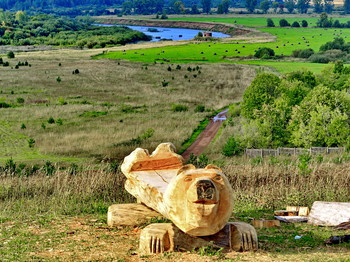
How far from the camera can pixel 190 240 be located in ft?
31.2

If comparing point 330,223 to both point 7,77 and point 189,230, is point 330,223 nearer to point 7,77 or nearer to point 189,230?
point 189,230

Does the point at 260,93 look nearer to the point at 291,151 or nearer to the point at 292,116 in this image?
the point at 292,116

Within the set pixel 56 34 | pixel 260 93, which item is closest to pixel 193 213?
pixel 260 93

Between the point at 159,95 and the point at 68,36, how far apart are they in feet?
340

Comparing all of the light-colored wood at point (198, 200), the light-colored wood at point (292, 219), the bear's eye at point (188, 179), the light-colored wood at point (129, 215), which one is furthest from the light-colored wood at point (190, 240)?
the light-colored wood at point (292, 219)

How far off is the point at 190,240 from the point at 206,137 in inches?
1088

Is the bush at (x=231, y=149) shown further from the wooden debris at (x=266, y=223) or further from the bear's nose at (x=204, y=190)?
the bear's nose at (x=204, y=190)

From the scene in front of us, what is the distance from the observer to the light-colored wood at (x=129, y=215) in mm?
11523

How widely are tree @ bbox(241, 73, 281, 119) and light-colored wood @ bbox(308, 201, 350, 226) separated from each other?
2524 centimetres

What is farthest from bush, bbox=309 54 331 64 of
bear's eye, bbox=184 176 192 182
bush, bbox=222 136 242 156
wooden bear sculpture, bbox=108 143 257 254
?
bear's eye, bbox=184 176 192 182

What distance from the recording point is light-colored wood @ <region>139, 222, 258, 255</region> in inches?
372

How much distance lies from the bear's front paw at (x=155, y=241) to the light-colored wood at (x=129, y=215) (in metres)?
1.96

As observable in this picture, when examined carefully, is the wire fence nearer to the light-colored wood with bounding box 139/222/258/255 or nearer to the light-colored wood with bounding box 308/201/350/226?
the light-colored wood with bounding box 308/201/350/226

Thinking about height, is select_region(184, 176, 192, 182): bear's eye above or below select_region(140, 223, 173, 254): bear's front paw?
above
